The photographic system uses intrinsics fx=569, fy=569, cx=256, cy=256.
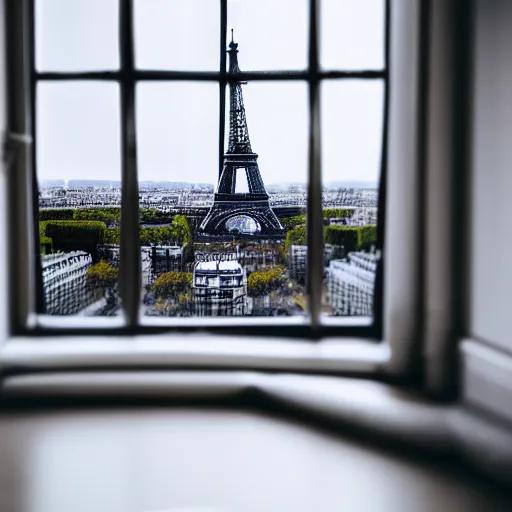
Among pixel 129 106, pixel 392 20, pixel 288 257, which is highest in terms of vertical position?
pixel 392 20

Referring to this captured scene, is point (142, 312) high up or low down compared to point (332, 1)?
down

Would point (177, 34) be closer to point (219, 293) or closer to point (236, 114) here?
point (236, 114)

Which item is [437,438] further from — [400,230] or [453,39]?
[453,39]

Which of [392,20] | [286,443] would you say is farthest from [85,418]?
[392,20]

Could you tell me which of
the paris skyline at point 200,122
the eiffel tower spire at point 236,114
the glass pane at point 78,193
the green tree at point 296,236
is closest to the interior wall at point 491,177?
the paris skyline at point 200,122

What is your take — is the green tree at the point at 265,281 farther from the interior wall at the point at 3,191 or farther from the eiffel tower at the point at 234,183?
the interior wall at the point at 3,191

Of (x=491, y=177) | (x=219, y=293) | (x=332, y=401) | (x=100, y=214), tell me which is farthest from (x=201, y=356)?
(x=491, y=177)

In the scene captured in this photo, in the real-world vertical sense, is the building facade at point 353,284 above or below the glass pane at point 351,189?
below
